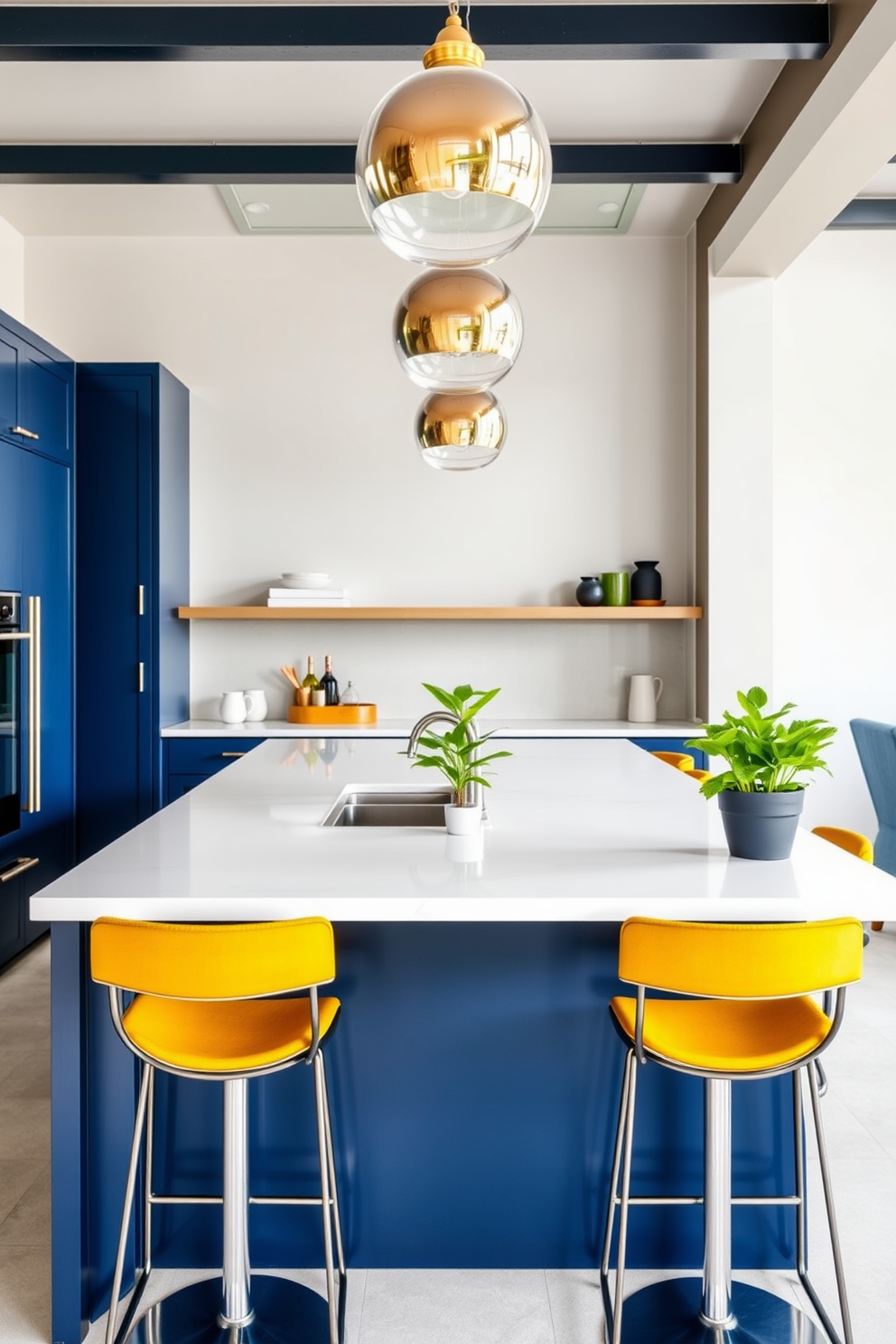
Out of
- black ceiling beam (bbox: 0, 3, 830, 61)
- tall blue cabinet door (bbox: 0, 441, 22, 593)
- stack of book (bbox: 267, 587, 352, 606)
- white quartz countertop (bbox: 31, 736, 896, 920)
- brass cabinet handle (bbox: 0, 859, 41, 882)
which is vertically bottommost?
brass cabinet handle (bbox: 0, 859, 41, 882)

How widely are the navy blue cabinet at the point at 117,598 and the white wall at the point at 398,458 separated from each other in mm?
629

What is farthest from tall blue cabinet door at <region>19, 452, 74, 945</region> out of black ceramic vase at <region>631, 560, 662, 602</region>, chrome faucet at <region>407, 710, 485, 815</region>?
black ceramic vase at <region>631, 560, 662, 602</region>

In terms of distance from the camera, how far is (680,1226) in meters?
2.03

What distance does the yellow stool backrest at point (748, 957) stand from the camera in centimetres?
152

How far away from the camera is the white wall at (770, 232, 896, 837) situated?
16.5 ft

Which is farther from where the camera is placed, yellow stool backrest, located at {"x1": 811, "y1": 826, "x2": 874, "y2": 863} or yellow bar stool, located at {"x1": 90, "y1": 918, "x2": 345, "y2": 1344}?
yellow stool backrest, located at {"x1": 811, "y1": 826, "x2": 874, "y2": 863}

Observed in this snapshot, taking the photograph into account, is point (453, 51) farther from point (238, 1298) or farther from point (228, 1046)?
point (238, 1298)

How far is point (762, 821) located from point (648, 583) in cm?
321

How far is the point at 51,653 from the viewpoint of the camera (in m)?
4.33

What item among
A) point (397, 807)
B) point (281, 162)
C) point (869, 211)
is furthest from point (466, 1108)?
point (869, 211)

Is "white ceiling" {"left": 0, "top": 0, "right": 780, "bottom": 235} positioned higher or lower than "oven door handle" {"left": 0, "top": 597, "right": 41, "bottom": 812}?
higher

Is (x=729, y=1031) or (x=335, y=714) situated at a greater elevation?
(x=335, y=714)

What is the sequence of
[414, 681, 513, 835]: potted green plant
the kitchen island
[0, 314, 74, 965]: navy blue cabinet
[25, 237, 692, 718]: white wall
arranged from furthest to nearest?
[25, 237, 692, 718]: white wall < [0, 314, 74, 965]: navy blue cabinet < [414, 681, 513, 835]: potted green plant < the kitchen island

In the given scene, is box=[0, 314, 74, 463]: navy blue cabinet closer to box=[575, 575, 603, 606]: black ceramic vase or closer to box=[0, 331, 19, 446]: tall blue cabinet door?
box=[0, 331, 19, 446]: tall blue cabinet door
